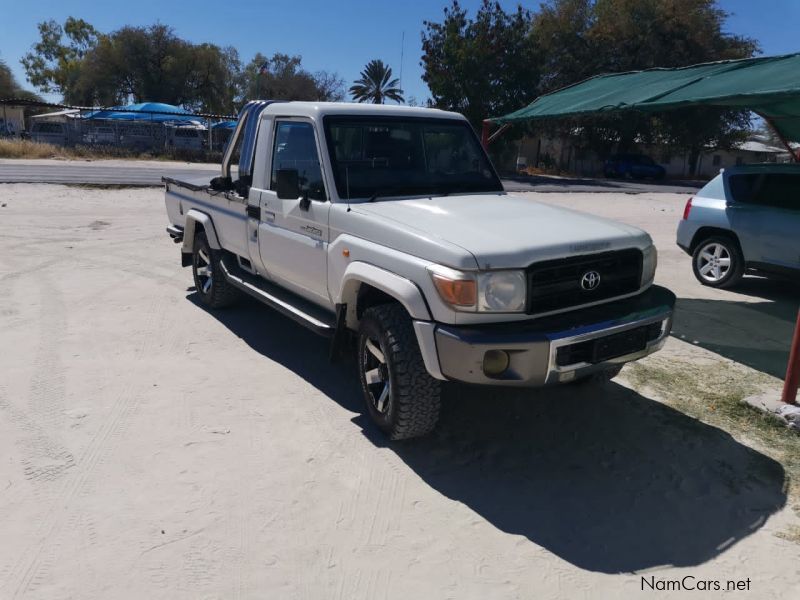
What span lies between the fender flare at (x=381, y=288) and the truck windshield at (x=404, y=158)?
2.28 feet

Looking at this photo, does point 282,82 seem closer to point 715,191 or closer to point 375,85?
point 375,85

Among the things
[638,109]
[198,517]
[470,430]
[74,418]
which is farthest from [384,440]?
[638,109]

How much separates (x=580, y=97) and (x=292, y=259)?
17.6 ft

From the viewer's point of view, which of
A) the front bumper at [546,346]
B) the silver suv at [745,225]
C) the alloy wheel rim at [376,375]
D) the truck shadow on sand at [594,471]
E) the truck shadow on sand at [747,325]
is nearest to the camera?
the truck shadow on sand at [594,471]

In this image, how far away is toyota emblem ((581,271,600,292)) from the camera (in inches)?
147

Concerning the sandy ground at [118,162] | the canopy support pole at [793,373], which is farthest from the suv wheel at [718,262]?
the sandy ground at [118,162]

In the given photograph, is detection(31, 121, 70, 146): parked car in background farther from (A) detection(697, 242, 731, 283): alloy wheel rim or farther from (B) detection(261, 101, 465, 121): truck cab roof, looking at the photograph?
(A) detection(697, 242, 731, 283): alloy wheel rim

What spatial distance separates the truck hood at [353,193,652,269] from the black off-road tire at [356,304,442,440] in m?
0.55

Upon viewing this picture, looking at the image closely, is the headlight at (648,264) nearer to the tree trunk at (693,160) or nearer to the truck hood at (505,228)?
the truck hood at (505,228)

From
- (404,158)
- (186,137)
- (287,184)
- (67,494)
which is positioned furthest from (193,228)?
(186,137)

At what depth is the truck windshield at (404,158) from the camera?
4562 mm

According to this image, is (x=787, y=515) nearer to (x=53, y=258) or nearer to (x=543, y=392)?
(x=543, y=392)

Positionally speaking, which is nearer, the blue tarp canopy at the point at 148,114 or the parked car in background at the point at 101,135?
the parked car in background at the point at 101,135

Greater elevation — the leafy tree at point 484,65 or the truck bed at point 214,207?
the leafy tree at point 484,65
